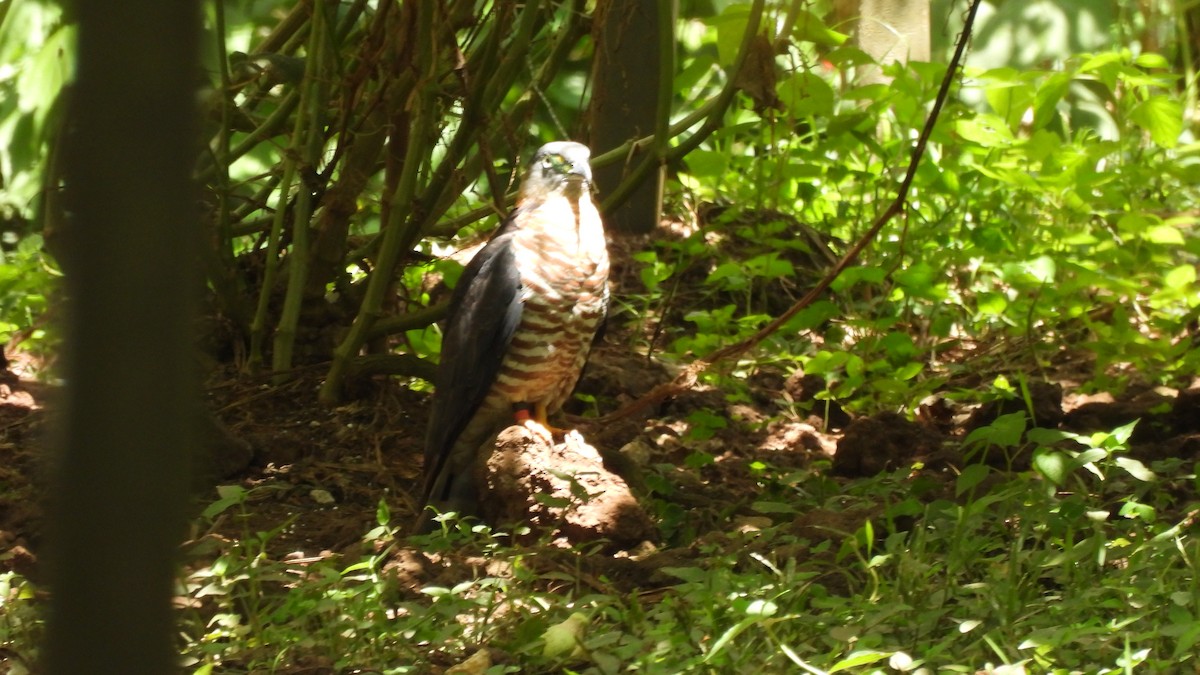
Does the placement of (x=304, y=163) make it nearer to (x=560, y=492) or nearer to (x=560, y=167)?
(x=560, y=167)

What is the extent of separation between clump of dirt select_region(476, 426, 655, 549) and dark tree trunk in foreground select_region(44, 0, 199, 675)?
2.12 meters

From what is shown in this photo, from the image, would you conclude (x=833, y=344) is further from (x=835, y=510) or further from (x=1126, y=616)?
(x=1126, y=616)

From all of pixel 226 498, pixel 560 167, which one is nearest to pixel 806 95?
pixel 560 167

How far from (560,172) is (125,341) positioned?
2.96m

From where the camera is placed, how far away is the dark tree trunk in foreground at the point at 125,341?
100 cm

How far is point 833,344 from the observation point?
489cm

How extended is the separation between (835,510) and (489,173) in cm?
139

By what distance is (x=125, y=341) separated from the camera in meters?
1.03

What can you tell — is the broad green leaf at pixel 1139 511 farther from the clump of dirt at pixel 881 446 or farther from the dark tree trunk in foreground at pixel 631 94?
the dark tree trunk in foreground at pixel 631 94

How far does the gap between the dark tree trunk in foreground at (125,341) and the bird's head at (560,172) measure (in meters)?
2.87

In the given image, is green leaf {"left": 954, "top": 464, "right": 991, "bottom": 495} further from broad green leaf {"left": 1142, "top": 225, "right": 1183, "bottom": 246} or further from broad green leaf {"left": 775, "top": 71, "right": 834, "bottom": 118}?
broad green leaf {"left": 1142, "top": 225, "right": 1183, "bottom": 246}

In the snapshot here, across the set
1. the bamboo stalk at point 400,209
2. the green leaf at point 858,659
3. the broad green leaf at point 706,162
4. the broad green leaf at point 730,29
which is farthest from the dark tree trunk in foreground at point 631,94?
the green leaf at point 858,659

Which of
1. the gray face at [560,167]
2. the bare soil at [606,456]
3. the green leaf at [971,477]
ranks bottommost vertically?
the bare soil at [606,456]

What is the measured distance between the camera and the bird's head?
3906 mm
